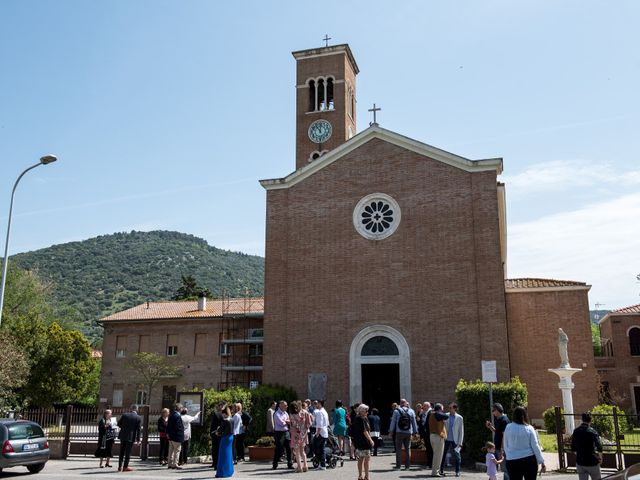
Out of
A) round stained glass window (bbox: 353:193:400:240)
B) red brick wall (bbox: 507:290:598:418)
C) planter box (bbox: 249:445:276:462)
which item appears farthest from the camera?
red brick wall (bbox: 507:290:598:418)

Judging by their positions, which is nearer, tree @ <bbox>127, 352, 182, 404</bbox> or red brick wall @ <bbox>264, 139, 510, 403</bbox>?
red brick wall @ <bbox>264, 139, 510, 403</bbox>

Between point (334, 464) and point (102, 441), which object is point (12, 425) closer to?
point (102, 441)

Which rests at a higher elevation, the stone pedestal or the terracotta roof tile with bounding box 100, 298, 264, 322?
the terracotta roof tile with bounding box 100, 298, 264, 322

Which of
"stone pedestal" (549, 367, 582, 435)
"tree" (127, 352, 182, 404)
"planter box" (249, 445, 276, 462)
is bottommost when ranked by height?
"planter box" (249, 445, 276, 462)

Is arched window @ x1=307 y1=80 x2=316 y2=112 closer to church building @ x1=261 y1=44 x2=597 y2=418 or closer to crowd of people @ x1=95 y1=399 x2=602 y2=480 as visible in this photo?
church building @ x1=261 y1=44 x2=597 y2=418

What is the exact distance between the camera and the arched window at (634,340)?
127 ft

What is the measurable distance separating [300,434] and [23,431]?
7.22 m

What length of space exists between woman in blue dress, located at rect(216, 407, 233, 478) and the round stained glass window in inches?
468

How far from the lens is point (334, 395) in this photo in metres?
22.7

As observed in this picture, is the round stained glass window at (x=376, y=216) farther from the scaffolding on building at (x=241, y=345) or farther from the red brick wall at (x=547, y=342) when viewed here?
the scaffolding on building at (x=241, y=345)

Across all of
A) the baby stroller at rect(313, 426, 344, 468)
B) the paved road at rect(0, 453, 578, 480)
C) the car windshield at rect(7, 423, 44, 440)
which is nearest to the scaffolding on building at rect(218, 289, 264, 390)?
the paved road at rect(0, 453, 578, 480)

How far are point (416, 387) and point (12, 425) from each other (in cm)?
1340

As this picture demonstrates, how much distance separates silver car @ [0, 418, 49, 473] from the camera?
1445 cm

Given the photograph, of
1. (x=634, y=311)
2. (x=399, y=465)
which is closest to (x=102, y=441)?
(x=399, y=465)
